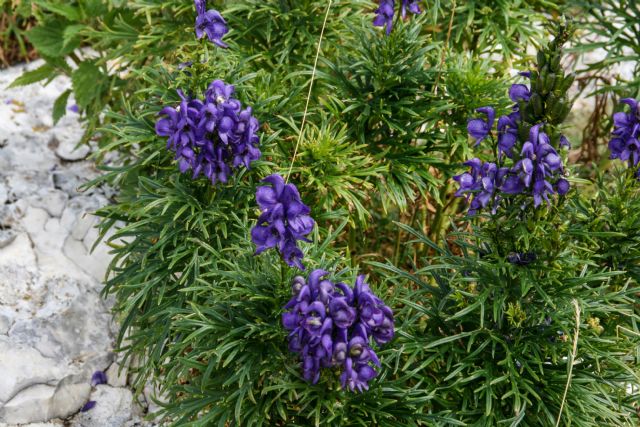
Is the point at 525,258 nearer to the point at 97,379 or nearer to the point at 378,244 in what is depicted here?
the point at 378,244

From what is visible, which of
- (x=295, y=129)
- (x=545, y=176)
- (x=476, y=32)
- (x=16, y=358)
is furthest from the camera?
(x=476, y=32)

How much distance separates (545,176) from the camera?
2.17 m

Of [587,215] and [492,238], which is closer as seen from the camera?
[492,238]

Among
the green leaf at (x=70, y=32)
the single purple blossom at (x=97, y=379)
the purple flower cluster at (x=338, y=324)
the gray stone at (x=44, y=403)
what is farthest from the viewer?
the green leaf at (x=70, y=32)

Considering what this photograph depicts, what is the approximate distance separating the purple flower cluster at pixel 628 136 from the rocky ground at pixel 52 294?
80.6 inches

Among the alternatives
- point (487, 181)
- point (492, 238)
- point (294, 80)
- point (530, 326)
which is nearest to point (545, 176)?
point (487, 181)

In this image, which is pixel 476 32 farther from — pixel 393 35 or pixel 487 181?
pixel 487 181

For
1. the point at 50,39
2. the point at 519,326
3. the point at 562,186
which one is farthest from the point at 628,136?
the point at 50,39

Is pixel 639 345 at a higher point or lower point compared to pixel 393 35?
lower

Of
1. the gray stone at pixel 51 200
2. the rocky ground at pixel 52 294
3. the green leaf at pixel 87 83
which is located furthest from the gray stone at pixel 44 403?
the green leaf at pixel 87 83

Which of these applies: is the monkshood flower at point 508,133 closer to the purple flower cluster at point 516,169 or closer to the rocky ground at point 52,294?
the purple flower cluster at point 516,169

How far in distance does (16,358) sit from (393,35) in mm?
1945

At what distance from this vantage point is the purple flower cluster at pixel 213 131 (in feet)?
7.80

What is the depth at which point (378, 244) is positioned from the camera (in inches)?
144
